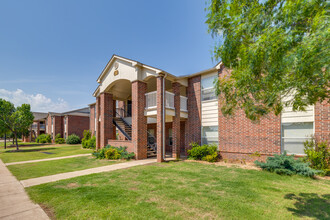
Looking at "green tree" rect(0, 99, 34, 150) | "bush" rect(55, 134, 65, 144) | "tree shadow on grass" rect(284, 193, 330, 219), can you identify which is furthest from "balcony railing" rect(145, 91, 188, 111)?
"bush" rect(55, 134, 65, 144)

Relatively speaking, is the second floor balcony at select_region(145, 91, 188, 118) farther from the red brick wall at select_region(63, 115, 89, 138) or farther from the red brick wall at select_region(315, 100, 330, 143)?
the red brick wall at select_region(63, 115, 89, 138)

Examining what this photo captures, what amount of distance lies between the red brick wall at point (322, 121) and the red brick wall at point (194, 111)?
255 inches

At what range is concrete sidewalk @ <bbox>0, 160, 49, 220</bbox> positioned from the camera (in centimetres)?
404

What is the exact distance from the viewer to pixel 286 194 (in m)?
5.23

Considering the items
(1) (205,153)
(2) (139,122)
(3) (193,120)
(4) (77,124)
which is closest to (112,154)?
(2) (139,122)

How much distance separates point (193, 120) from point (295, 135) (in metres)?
6.19

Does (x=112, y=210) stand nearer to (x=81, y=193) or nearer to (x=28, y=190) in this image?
(x=81, y=193)

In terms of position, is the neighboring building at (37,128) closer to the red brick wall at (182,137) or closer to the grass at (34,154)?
the grass at (34,154)

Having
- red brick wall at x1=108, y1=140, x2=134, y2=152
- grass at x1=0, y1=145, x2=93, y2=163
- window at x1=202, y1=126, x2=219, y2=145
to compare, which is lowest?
grass at x1=0, y1=145, x2=93, y2=163

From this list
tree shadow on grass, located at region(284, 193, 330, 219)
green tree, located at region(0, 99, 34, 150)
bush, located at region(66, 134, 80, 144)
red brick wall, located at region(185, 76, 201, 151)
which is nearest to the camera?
tree shadow on grass, located at region(284, 193, 330, 219)

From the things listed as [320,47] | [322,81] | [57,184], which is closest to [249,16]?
[320,47]

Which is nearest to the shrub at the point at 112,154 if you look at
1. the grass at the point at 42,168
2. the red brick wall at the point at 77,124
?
the grass at the point at 42,168

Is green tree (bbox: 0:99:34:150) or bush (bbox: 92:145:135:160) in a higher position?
green tree (bbox: 0:99:34:150)

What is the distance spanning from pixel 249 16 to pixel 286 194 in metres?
5.33
